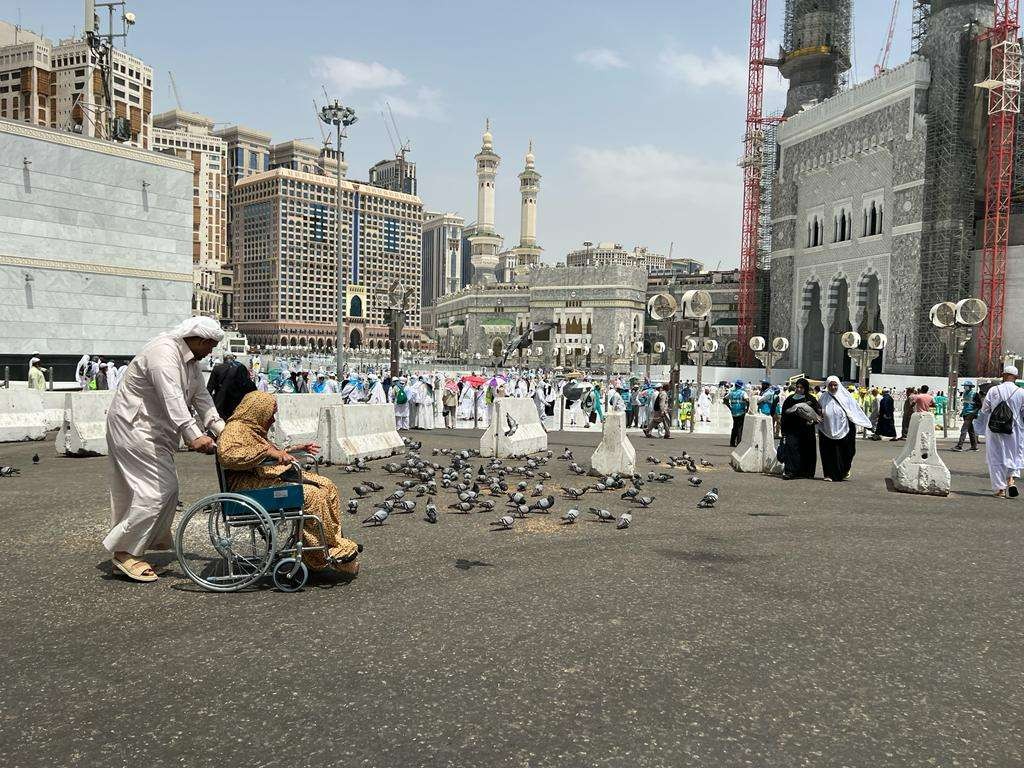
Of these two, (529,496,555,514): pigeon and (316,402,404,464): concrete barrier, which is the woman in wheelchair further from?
(316,402,404,464): concrete barrier

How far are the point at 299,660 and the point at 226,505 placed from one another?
124 centimetres

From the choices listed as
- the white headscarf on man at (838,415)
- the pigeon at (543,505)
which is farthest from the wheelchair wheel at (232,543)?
the white headscarf on man at (838,415)

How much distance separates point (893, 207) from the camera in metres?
37.4

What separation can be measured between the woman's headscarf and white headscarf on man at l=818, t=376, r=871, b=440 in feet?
26.2

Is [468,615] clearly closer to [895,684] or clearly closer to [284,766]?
[284,766]

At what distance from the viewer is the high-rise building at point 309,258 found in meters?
118

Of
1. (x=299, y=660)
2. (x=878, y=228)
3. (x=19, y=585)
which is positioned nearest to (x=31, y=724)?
(x=299, y=660)

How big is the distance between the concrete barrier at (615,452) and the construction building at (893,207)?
30.7 metres

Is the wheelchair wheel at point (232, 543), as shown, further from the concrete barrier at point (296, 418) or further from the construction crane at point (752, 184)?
the construction crane at point (752, 184)

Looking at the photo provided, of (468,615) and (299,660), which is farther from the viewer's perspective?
(468,615)

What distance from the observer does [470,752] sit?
2812 millimetres

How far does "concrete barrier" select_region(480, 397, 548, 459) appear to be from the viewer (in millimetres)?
12195

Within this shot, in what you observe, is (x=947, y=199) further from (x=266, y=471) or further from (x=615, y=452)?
(x=266, y=471)

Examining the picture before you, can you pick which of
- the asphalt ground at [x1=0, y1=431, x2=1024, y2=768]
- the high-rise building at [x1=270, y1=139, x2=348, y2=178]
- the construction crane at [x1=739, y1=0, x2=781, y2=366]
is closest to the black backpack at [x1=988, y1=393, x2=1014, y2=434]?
the asphalt ground at [x1=0, y1=431, x2=1024, y2=768]
